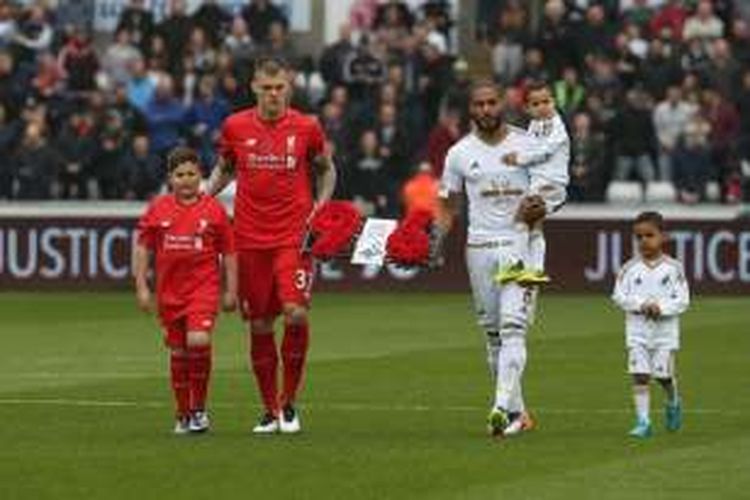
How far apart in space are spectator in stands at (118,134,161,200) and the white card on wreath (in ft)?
63.9

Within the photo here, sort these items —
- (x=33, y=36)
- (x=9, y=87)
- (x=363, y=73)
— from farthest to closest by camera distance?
(x=33, y=36), (x=9, y=87), (x=363, y=73)

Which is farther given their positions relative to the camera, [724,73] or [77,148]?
[77,148]

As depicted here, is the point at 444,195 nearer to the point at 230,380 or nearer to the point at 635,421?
the point at 635,421

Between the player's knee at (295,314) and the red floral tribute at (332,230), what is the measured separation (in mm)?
396

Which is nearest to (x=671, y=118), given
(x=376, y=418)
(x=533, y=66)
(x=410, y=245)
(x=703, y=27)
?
(x=703, y=27)

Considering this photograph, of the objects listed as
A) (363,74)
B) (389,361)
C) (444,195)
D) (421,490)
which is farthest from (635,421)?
(363,74)

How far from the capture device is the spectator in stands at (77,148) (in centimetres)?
3809

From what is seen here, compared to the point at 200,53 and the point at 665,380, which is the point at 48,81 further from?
the point at 665,380

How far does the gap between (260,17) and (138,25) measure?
177 cm

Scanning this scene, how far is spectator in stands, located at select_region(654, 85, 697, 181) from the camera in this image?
121 feet

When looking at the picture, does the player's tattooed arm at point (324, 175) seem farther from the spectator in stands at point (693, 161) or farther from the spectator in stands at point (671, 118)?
the spectator in stands at point (671, 118)

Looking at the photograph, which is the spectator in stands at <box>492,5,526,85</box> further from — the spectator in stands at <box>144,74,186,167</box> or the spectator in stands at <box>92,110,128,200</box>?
the spectator in stands at <box>92,110,128,200</box>

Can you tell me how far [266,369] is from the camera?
730 inches

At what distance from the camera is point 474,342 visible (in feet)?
92.1
